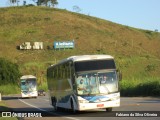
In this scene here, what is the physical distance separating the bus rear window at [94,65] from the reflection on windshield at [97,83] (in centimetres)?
30

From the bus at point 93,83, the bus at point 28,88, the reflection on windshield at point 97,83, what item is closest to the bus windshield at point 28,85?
the bus at point 28,88

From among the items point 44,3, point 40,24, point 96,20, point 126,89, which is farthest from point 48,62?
point 44,3

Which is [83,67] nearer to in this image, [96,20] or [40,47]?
[40,47]

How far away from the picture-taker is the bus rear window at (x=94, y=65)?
83.1 feet

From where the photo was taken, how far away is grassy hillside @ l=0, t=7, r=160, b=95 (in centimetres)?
10306

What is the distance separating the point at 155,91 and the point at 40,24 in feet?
270

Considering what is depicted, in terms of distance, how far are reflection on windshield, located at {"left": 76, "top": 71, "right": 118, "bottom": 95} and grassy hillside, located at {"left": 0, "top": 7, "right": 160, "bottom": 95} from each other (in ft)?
233

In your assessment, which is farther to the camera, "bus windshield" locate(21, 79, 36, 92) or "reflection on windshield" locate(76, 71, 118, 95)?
"bus windshield" locate(21, 79, 36, 92)

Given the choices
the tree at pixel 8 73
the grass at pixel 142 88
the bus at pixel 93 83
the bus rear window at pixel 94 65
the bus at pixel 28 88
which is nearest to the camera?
the bus at pixel 93 83

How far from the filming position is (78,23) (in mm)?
127250

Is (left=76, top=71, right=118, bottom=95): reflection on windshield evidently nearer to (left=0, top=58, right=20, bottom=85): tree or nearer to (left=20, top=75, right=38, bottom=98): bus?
(left=20, top=75, right=38, bottom=98): bus

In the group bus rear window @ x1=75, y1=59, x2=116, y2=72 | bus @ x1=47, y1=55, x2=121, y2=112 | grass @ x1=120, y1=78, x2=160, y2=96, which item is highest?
bus rear window @ x1=75, y1=59, x2=116, y2=72

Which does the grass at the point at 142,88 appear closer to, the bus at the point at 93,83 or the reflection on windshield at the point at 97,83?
the bus at the point at 93,83

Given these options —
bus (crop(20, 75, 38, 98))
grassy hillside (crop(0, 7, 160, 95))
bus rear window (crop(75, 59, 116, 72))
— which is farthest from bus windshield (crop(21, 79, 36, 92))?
bus rear window (crop(75, 59, 116, 72))
